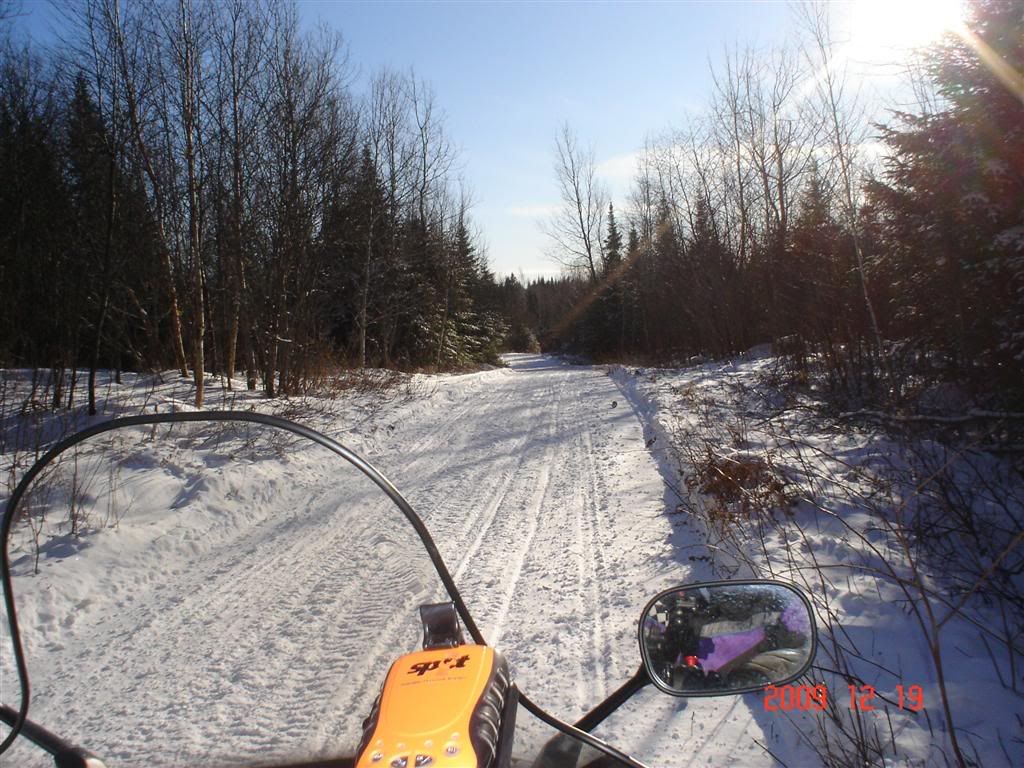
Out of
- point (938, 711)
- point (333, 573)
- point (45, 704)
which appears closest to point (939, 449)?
point (938, 711)

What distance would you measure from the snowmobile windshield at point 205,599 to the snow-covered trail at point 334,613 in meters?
0.01

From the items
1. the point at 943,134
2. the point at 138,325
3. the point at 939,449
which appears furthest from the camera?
the point at 138,325

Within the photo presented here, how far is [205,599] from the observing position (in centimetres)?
413

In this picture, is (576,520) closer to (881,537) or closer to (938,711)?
(881,537)

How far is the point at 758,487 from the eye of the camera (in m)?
5.61

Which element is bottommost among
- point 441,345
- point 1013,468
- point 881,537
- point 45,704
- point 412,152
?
point 45,704

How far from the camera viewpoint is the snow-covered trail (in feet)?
8.66

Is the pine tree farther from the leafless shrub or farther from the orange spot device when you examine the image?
the orange spot device

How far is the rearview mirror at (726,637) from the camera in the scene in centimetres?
160

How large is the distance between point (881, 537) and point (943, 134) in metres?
5.43

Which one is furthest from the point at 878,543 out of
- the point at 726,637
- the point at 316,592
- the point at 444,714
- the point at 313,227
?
the point at 313,227

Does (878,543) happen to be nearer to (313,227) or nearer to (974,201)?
(974,201)
